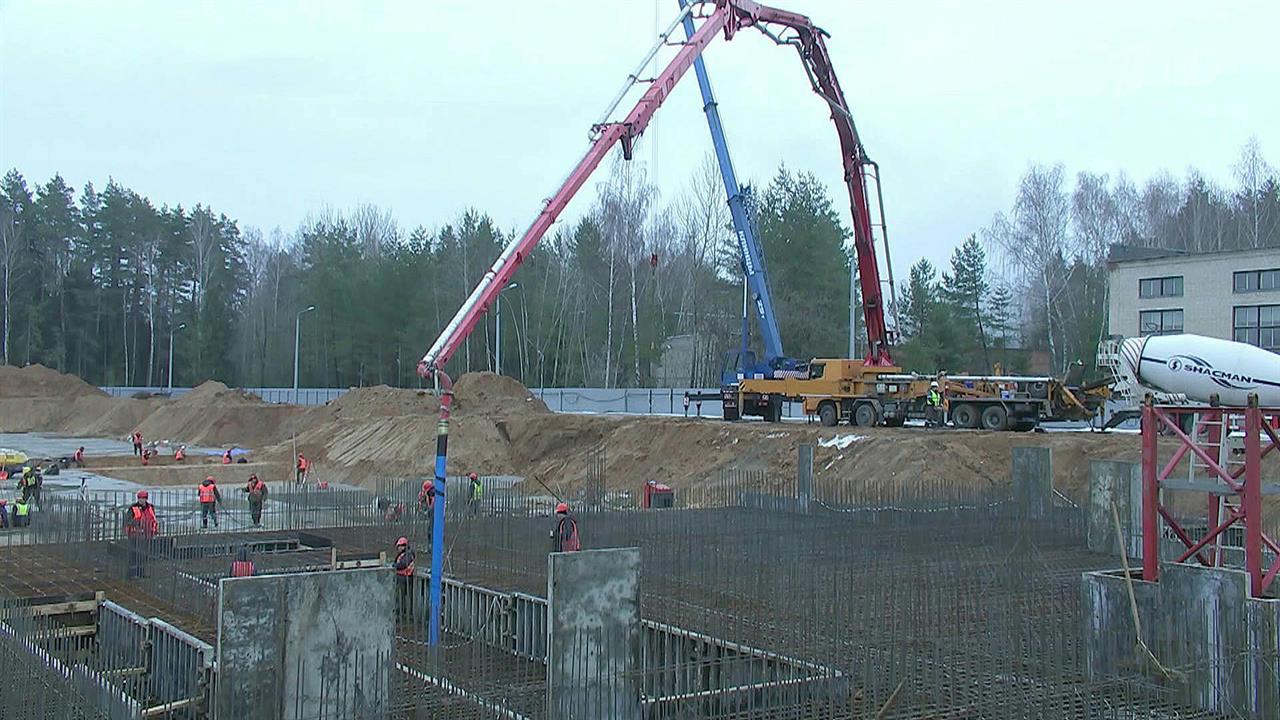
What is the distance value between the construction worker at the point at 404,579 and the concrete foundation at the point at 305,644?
496cm

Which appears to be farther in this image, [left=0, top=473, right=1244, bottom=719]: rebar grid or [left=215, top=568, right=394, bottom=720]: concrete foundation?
[left=0, top=473, right=1244, bottom=719]: rebar grid

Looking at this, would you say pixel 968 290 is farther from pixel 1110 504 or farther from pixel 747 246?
pixel 1110 504

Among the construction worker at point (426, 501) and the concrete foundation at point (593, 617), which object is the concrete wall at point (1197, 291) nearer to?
the construction worker at point (426, 501)

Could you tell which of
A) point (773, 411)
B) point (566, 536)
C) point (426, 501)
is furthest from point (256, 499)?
point (773, 411)

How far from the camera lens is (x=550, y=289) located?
66.7m

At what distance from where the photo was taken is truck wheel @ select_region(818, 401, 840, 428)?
2994cm

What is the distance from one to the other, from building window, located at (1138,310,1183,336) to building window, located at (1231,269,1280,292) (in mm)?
2346

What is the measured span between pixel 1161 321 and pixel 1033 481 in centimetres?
2575

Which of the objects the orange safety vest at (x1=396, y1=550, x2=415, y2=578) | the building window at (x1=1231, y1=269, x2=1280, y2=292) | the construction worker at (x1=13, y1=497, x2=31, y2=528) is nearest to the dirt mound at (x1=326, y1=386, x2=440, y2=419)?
the construction worker at (x1=13, y1=497, x2=31, y2=528)

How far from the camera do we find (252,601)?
27.5 feet

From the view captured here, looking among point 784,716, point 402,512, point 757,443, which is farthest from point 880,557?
point 757,443

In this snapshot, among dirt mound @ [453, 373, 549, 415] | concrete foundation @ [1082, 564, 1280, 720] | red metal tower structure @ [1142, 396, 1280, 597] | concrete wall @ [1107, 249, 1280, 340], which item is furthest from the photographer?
dirt mound @ [453, 373, 549, 415]

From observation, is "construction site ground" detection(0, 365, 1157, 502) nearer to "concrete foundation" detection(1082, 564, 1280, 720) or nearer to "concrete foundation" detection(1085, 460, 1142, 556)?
"concrete foundation" detection(1085, 460, 1142, 556)

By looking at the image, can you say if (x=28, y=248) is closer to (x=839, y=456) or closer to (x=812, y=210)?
(x=812, y=210)
